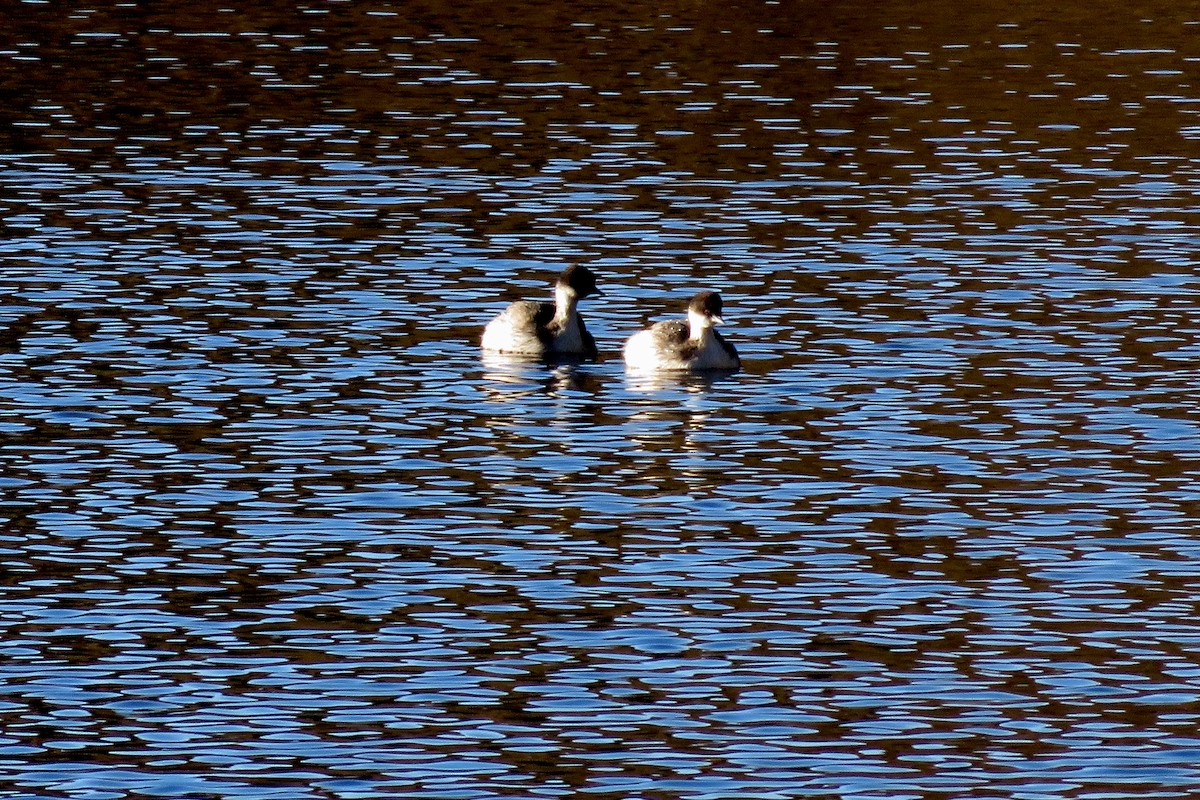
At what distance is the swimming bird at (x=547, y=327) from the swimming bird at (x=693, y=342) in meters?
1.09

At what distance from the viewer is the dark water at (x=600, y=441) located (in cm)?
1489

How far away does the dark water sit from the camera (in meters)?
14.9

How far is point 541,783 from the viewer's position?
45.7ft

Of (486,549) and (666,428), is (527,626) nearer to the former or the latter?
(486,549)

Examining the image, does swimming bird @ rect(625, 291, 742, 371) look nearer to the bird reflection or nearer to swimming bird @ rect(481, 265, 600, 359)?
the bird reflection

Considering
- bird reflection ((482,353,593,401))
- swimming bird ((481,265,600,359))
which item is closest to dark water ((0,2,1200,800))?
bird reflection ((482,353,593,401))

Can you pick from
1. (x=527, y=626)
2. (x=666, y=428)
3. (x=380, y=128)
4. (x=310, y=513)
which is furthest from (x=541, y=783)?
(x=380, y=128)

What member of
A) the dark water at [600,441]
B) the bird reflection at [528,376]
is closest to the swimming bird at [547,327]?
the bird reflection at [528,376]

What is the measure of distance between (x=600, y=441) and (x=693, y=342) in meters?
3.19

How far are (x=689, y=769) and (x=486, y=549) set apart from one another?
→ 196 inches

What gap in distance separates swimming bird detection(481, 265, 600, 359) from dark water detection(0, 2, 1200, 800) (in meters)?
0.28

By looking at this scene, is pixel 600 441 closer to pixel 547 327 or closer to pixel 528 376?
pixel 528 376

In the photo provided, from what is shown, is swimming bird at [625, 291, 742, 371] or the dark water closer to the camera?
the dark water

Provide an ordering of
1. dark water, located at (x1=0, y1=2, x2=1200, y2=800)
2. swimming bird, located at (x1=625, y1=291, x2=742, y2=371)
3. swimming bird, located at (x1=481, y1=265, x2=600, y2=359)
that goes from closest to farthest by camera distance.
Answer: dark water, located at (x1=0, y1=2, x2=1200, y2=800)
swimming bird, located at (x1=625, y1=291, x2=742, y2=371)
swimming bird, located at (x1=481, y1=265, x2=600, y2=359)
